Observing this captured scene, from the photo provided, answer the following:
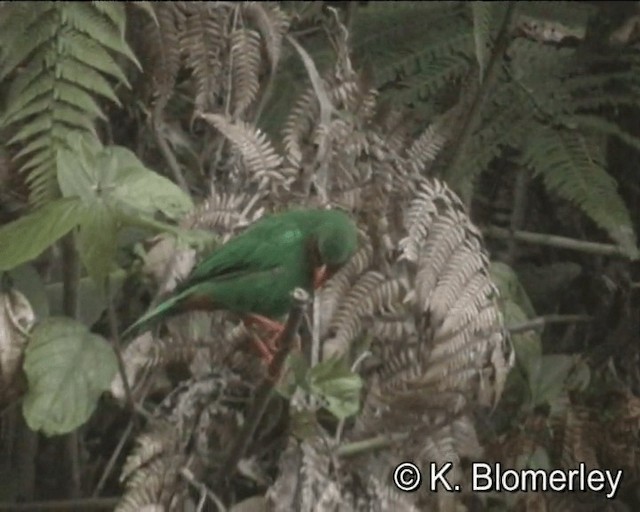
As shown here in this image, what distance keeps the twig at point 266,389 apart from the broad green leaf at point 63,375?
154 mm

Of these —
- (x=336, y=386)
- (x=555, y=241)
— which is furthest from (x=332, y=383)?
(x=555, y=241)

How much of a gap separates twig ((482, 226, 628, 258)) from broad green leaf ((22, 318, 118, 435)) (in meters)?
0.74

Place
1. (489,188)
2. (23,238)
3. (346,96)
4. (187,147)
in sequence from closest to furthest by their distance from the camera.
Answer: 1. (23,238)
2. (346,96)
3. (187,147)
4. (489,188)

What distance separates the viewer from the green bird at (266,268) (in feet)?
4.20

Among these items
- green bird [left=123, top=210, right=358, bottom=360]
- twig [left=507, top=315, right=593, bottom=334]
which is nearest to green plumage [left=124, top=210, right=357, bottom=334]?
green bird [left=123, top=210, right=358, bottom=360]

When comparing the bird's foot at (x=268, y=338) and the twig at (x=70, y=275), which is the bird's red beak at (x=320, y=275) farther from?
the twig at (x=70, y=275)

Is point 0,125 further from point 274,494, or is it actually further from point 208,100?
point 274,494

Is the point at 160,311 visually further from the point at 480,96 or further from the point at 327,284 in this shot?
the point at 480,96

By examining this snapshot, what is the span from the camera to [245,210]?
143cm

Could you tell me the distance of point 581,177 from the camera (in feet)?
5.45

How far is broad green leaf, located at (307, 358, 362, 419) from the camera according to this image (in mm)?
1195

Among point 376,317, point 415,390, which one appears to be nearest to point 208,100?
point 376,317

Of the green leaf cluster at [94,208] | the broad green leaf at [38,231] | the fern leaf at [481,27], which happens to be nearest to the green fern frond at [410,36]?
the fern leaf at [481,27]

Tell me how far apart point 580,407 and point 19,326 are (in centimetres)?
72
